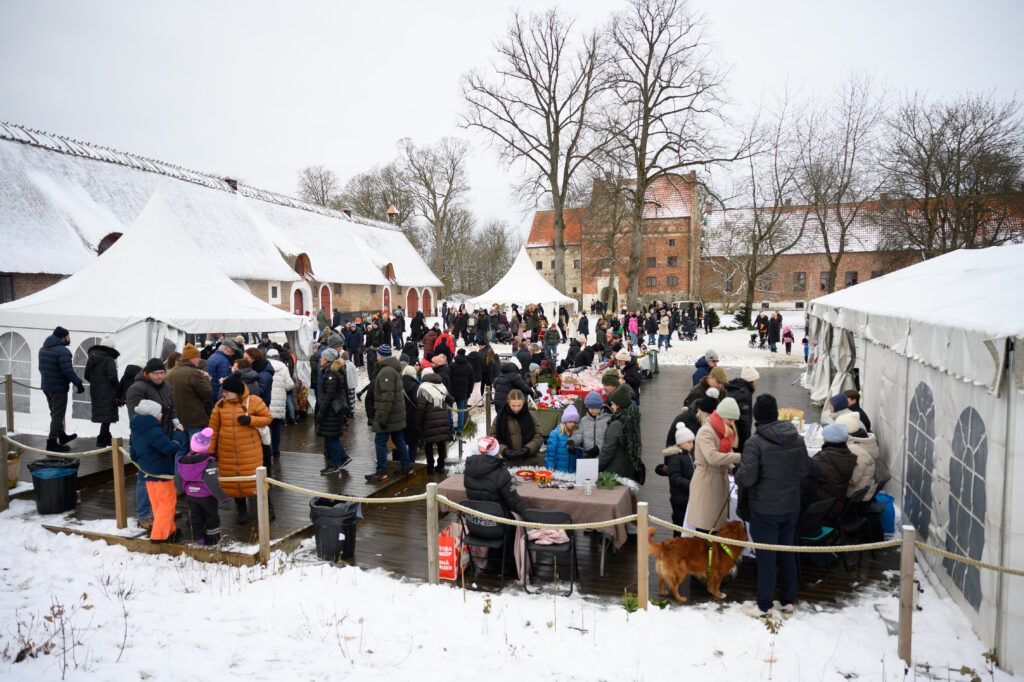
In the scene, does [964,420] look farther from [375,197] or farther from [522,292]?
[375,197]

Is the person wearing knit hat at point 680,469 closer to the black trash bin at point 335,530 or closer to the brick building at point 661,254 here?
the black trash bin at point 335,530

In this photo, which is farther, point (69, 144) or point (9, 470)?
point (69, 144)

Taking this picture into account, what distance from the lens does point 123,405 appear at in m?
9.89

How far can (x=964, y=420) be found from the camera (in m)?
4.96

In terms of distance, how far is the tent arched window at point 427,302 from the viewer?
4336cm

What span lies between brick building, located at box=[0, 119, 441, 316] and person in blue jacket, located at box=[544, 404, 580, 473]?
379 inches

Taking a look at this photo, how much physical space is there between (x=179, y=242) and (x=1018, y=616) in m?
14.4

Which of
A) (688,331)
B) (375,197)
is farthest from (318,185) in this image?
(688,331)

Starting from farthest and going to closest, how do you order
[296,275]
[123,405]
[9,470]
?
[296,275], [123,405], [9,470]

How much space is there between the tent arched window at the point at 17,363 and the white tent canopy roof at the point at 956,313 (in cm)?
1445

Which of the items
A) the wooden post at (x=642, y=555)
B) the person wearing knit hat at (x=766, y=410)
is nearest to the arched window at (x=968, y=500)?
the person wearing knit hat at (x=766, y=410)

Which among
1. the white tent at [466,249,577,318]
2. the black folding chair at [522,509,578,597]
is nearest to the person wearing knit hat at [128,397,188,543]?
the black folding chair at [522,509,578,597]

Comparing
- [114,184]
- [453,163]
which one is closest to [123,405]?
[114,184]

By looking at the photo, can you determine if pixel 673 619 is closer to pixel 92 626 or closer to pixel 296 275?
pixel 92 626
